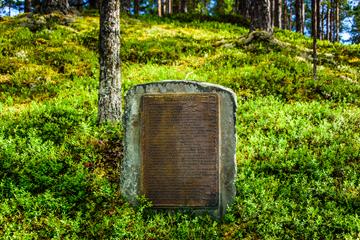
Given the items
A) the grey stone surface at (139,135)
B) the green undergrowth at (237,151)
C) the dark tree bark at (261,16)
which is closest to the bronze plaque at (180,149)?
the grey stone surface at (139,135)

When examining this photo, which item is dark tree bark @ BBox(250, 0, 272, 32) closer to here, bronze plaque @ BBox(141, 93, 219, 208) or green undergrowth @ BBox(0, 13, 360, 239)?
green undergrowth @ BBox(0, 13, 360, 239)

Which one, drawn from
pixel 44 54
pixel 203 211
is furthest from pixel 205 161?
pixel 44 54

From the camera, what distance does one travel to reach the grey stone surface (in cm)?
658

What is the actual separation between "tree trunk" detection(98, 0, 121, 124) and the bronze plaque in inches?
97.3

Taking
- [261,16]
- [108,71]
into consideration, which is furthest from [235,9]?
[108,71]

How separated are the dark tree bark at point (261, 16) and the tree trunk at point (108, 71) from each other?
402 inches

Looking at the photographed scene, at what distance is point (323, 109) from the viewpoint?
10.3 metres

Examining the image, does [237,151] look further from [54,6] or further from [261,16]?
[54,6]

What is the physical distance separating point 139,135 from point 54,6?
49.0ft

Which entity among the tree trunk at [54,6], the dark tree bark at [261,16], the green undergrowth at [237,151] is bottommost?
the green undergrowth at [237,151]

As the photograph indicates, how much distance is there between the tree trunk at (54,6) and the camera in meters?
19.1

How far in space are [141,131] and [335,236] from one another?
136 inches

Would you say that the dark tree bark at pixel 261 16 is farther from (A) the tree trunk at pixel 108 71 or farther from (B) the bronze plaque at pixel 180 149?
(B) the bronze plaque at pixel 180 149

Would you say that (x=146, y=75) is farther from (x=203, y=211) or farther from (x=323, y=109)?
(x=203, y=211)
